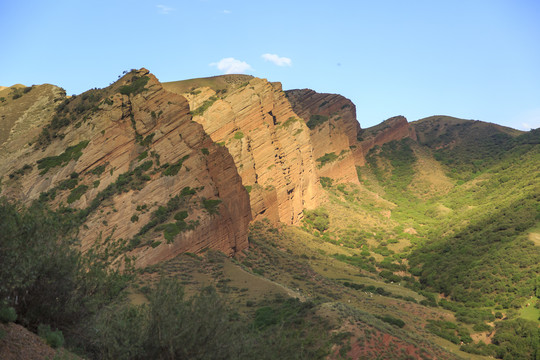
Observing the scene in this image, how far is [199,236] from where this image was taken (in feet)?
171

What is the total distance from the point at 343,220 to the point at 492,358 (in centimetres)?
5089

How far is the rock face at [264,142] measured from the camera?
80312mm

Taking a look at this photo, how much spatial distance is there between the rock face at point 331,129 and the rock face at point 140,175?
2493 inches

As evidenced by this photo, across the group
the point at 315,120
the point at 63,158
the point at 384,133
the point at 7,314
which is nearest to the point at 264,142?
the point at 63,158

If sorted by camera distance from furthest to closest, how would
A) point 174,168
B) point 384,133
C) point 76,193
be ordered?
point 384,133, point 174,168, point 76,193

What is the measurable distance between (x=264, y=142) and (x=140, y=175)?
1377 inches

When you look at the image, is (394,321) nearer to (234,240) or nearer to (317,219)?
(234,240)

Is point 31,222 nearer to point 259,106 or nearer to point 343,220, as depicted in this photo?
point 259,106

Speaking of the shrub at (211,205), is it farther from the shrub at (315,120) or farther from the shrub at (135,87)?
the shrub at (315,120)

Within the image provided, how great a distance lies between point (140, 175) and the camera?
180ft

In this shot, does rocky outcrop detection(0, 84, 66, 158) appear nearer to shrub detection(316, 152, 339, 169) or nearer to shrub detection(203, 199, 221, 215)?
shrub detection(203, 199, 221, 215)

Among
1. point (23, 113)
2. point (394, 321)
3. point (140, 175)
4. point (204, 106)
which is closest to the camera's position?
point (394, 321)

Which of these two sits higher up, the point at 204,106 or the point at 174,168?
the point at 204,106

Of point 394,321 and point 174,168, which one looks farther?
point 174,168
